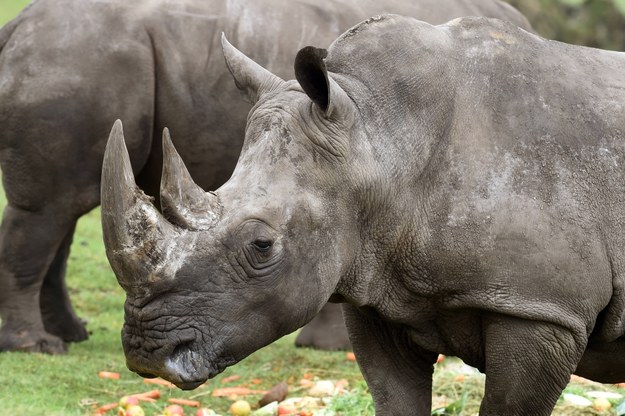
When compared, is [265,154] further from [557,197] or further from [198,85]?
[198,85]

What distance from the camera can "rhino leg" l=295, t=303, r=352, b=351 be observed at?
948 centimetres

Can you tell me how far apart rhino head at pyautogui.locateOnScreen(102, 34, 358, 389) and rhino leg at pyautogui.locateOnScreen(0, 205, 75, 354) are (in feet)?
12.9

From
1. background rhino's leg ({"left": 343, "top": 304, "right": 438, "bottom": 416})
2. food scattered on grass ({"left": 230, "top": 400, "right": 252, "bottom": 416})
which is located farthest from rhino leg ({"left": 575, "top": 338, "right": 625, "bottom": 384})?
food scattered on grass ({"left": 230, "top": 400, "right": 252, "bottom": 416})

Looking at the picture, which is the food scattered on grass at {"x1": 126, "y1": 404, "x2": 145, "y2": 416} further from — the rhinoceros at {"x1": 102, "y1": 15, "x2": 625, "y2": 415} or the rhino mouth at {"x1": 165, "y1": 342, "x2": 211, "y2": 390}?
the rhino mouth at {"x1": 165, "y1": 342, "x2": 211, "y2": 390}

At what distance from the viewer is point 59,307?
9.70m

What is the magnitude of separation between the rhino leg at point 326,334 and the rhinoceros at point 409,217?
377cm

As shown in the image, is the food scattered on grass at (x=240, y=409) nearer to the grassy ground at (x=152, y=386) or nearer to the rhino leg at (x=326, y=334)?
the grassy ground at (x=152, y=386)

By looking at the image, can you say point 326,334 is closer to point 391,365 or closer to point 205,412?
point 205,412

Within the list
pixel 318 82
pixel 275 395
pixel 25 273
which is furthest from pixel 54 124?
pixel 318 82

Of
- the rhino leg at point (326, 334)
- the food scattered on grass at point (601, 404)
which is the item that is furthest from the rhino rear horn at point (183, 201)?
the rhino leg at point (326, 334)

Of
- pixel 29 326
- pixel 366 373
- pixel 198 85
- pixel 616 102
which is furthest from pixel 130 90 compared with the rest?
pixel 616 102

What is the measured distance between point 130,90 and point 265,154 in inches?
148

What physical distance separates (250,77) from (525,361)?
1698 millimetres

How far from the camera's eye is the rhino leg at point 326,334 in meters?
9.48
